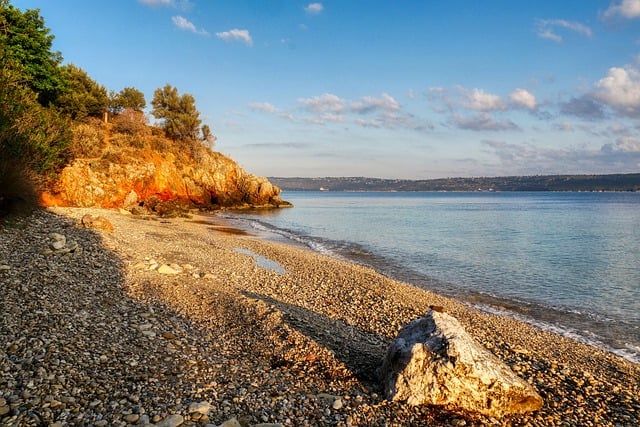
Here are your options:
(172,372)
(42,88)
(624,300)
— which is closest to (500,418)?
(172,372)

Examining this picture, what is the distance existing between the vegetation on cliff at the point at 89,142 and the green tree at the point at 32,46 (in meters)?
0.08

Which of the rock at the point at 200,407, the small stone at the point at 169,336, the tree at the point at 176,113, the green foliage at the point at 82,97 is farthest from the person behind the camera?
the tree at the point at 176,113

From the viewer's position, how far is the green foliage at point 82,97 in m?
42.8

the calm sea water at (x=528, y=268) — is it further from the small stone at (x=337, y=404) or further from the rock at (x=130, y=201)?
the rock at (x=130, y=201)

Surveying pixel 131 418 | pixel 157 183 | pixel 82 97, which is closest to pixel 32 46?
pixel 82 97

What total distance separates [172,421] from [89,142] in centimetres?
4117

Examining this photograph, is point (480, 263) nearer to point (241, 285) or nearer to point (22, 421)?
point (241, 285)

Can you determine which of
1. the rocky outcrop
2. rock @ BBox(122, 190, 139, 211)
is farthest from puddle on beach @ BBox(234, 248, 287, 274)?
rock @ BBox(122, 190, 139, 211)

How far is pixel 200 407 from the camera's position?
19.0 feet

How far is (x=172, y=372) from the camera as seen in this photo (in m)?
6.89

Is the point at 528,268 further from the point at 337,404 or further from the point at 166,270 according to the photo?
the point at 337,404

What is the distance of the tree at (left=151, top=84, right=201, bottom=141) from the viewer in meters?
60.4

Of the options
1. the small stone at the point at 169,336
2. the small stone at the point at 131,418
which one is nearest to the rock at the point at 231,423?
the small stone at the point at 131,418

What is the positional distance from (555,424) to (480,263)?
20.6 m
